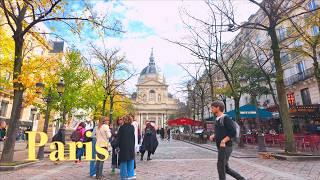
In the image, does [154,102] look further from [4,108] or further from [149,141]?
[149,141]

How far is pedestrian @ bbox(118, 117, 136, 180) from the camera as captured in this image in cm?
655

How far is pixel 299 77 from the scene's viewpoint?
26.7 meters

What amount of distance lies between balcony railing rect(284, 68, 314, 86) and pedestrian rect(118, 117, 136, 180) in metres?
23.0

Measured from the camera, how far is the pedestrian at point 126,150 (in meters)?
6.55

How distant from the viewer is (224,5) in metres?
15.2

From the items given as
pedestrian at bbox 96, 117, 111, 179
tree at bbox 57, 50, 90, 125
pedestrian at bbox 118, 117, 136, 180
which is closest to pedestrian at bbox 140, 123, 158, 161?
pedestrian at bbox 96, 117, 111, 179

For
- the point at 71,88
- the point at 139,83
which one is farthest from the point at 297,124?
the point at 139,83

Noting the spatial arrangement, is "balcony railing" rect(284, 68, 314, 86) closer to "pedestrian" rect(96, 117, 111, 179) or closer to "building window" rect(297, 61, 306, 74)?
"building window" rect(297, 61, 306, 74)

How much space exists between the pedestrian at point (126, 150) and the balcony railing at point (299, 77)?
75.4 feet

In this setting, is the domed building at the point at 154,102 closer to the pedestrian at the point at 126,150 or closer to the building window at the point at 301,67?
the building window at the point at 301,67

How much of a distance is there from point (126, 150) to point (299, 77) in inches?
1016

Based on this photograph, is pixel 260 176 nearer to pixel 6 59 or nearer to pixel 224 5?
pixel 224 5

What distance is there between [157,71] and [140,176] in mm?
101860

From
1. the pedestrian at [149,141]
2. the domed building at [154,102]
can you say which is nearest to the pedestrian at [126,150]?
the pedestrian at [149,141]
